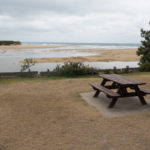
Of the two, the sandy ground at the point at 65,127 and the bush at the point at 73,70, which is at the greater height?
the bush at the point at 73,70

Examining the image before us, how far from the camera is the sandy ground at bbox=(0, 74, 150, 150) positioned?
10.7 feet

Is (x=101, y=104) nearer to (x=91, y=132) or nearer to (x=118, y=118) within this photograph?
(x=118, y=118)

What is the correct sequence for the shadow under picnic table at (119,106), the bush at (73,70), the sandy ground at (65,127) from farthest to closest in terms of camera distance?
Result: the bush at (73,70) → the shadow under picnic table at (119,106) → the sandy ground at (65,127)

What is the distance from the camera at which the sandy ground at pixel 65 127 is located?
3271mm

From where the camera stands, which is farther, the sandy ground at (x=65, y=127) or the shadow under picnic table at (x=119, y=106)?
the shadow under picnic table at (x=119, y=106)

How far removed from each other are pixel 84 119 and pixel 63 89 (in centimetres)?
349

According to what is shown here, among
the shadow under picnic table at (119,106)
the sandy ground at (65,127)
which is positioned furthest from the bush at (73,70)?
the sandy ground at (65,127)

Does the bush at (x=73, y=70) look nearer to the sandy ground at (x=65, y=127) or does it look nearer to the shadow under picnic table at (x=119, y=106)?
the shadow under picnic table at (x=119, y=106)

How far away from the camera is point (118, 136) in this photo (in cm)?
357

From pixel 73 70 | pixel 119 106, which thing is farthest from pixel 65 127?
pixel 73 70

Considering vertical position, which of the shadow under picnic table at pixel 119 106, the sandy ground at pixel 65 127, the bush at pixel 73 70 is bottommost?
the sandy ground at pixel 65 127

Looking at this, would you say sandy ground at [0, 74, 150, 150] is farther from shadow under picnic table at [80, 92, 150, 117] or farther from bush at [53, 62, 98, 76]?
bush at [53, 62, 98, 76]

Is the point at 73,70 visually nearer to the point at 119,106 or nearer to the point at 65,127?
the point at 119,106

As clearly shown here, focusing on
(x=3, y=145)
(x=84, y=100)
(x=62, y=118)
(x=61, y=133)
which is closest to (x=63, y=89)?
(x=84, y=100)
